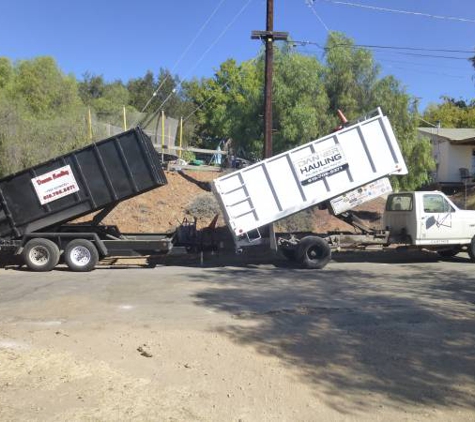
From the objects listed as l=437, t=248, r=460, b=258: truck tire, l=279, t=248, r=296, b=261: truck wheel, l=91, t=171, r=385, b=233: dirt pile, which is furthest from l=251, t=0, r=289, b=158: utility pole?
l=437, t=248, r=460, b=258: truck tire

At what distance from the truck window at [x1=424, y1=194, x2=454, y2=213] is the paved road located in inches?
122

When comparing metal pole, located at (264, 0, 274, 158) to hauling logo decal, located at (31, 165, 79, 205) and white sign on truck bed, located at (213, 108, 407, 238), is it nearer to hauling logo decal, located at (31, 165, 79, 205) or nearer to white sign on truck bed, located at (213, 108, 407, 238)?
white sign on truck bed, located at (213, 108, 407, 238)

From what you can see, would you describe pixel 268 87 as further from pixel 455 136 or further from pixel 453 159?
pixel 455 136

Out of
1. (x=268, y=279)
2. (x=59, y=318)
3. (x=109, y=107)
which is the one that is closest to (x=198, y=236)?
(x=268, y=279)

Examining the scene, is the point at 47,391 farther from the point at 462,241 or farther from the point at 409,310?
the point at 462,241

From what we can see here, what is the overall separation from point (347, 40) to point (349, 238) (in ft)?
39.6

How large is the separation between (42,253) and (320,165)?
6.84 metres

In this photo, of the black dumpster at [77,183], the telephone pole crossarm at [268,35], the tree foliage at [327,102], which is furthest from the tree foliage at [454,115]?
the black dumpster at [77,183]

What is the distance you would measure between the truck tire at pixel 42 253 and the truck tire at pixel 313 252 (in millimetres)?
5706

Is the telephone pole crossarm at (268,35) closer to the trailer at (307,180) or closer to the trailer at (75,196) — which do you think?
the trailer at (307,180)

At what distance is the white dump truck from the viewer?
12875 millimetres

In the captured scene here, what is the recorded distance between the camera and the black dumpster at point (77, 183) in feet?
42.9

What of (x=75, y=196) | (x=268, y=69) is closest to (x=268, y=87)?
(x=268, y=69)

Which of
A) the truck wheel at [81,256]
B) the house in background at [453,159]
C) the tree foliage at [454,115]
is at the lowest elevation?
→ the truck wheel at [81,256]
